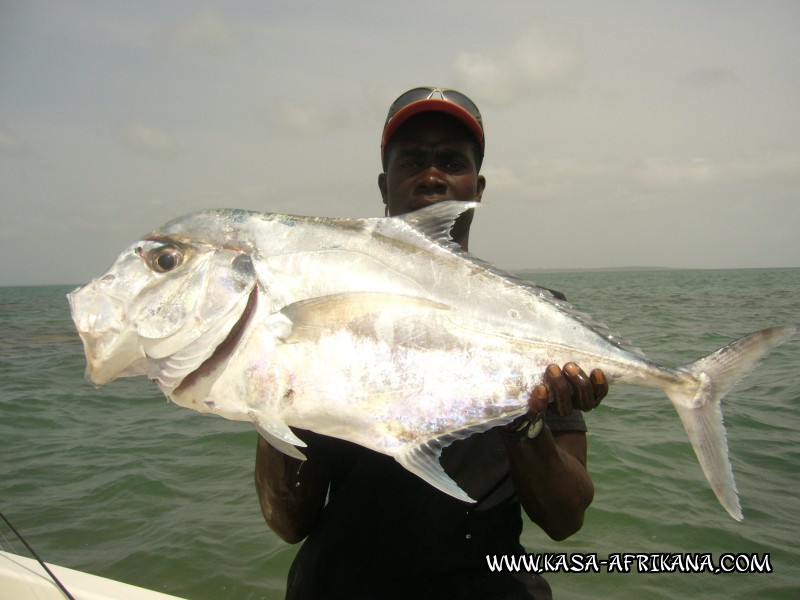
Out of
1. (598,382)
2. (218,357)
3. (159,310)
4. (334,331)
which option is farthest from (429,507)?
(159,310)

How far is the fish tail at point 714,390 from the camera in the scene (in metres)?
1.94

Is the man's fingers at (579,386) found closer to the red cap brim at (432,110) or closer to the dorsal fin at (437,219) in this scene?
the dorsal fin at (437,219)

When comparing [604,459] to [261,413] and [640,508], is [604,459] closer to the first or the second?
[640,508]

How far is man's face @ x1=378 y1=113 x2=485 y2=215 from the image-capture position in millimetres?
2604

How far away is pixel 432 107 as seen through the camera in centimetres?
260

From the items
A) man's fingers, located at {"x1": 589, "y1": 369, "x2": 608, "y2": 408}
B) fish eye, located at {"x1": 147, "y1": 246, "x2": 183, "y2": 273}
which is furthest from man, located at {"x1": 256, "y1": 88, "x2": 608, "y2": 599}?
fish eye, located at {"x1": 147, "y1": 246, "x2": 183, "y2": 273}

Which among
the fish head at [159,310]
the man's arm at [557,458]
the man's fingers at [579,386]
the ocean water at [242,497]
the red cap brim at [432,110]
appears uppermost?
the red cap brim at [432,110]

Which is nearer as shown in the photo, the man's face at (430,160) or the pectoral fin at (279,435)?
the pectoral fin at (279,435)

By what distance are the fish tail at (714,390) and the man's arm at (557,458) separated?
40 cm

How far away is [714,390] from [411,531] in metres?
1.33

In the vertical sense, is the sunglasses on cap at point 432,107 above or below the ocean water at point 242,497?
above

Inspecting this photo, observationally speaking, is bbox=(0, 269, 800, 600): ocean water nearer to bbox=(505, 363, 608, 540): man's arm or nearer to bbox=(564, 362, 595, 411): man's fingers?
bbox=(505, 363, 608, 540): man's arm

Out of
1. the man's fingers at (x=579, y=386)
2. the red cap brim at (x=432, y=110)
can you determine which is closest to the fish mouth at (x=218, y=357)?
the man's fingers at (x=579, y=386)

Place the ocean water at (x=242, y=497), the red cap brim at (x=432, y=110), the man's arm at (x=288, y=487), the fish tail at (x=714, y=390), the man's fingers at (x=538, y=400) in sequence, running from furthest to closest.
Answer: the ocean water at (x=242, y=497) < the red cap brim at (x=432, y=110) < the man's arm at (x=288, y=487) < the fish tail at (x=714, y=390) < the man's fingers at (x=538, y=400)
